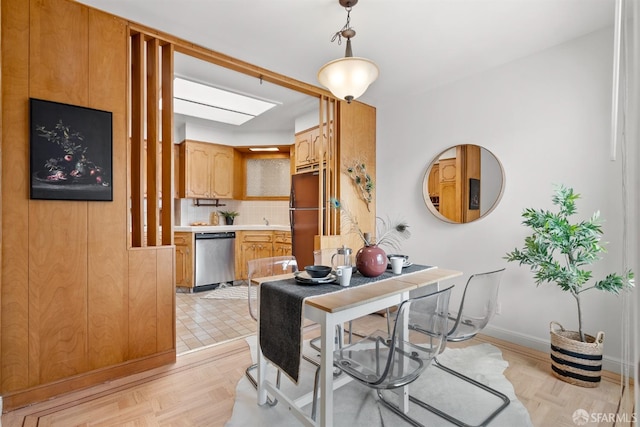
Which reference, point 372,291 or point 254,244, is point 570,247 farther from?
point 254,244

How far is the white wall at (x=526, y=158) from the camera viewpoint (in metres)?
2.36

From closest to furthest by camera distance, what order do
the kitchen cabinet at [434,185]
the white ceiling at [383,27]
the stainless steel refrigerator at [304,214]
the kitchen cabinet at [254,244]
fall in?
the white ceiling at [383,27] → the kitchen cabinet at [434,185] → the stainless steel refrigerator at [304,214] → the kitchen cabinet at [254,244]

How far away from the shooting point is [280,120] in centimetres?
470

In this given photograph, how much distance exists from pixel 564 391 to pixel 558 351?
27cm

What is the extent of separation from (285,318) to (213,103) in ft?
9.63

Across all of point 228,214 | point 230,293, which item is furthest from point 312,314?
point 228,214

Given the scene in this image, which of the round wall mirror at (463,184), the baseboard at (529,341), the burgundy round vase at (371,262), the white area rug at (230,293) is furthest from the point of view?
the white area rug at (230,293)

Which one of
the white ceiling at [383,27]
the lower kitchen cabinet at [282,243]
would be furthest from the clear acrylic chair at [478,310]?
the lower kitchen cabinet at [282,243]

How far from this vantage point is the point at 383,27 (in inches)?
91.1

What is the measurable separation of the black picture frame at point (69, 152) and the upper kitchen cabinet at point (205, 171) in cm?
270

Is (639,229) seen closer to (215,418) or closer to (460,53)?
(215,418)

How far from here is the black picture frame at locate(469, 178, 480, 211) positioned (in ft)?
10.1

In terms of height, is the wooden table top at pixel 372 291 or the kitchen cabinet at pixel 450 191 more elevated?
the kitchen cabinet at pixel 450 191

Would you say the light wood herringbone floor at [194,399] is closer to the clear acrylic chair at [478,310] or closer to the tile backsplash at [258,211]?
the clear acrylic chair at [478,310]
